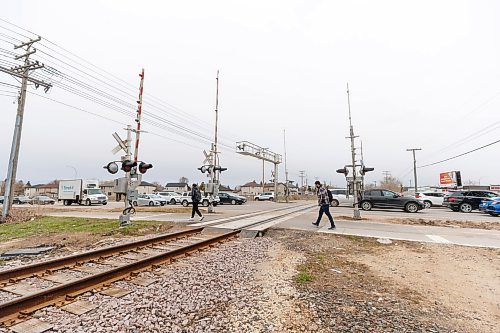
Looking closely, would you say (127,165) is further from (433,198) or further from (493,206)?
(433,198)

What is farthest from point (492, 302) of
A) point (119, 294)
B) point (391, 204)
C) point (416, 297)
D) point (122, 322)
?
point (391, 204)

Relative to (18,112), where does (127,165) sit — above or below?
below

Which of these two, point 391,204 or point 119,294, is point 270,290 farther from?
point 391,204

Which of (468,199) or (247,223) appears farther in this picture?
(468,199)

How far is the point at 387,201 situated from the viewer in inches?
791

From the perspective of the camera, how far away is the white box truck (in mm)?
33128

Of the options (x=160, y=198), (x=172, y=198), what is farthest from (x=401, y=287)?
(x=160, y=198)

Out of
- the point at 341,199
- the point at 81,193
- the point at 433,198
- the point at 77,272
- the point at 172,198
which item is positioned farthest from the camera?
the point at 172,198

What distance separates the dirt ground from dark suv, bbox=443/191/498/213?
1680cm

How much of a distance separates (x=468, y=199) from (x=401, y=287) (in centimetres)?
2160

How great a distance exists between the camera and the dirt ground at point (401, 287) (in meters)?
3.28

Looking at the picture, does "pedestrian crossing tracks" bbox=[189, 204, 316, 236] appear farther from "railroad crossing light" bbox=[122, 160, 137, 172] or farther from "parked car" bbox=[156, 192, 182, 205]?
"parked car" bbox=[156, 192, 182, 205]

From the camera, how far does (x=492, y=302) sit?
3.95 metres

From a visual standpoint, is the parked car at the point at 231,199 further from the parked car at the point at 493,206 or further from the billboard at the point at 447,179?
the billboard at the point at 447,179
